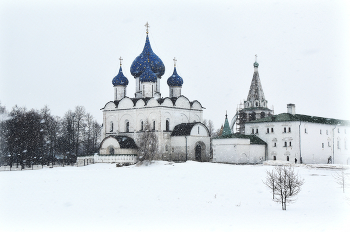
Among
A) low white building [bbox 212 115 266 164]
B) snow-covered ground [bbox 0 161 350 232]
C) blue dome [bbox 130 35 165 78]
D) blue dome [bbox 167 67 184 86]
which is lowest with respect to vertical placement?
snow-covered ground [bbox 0 161 350 232]

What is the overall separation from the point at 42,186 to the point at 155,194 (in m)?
5.48

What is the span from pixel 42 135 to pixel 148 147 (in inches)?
454

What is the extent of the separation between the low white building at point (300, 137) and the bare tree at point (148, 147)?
8.31 metres

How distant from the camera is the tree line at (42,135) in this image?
36.3 meters

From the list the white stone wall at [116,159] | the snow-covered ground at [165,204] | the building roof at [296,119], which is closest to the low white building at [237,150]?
the building roof at [296,119]

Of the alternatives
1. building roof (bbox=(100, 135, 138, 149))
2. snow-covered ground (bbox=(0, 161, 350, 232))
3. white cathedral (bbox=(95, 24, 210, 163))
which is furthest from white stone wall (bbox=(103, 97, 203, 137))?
snow-covered ground (bbox=(0, 161, 350, 232))

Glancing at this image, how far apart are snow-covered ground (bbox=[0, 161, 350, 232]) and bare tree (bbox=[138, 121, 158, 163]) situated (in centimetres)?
622

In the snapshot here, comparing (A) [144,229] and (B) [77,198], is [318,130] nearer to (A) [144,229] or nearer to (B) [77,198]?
(B) [77,198]

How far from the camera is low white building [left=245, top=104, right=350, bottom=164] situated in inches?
1385

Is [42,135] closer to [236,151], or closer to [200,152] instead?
[200,152]

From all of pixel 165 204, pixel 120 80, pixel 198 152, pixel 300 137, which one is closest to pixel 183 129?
pixel 198 152

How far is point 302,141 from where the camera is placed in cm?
3516

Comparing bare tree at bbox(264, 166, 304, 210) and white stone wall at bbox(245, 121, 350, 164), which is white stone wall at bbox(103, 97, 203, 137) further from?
bare tree at bbox(264, 166, 304, 210)

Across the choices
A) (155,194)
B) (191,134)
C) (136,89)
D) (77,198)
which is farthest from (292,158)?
(77,198)
